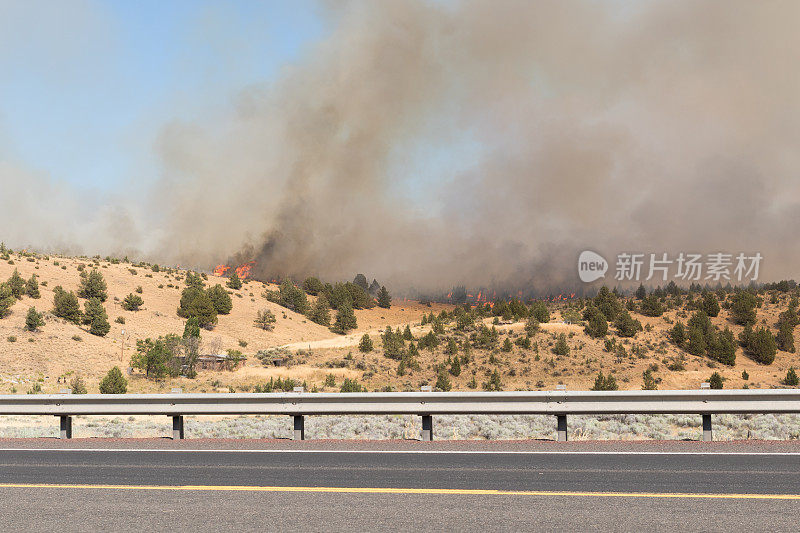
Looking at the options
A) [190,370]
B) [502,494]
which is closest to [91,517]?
[502,494]

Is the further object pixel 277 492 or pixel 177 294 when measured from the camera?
pixel 177 294

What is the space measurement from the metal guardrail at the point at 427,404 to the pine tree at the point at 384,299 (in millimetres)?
132834

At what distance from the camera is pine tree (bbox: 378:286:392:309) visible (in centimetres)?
14662

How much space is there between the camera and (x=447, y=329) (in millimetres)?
73312

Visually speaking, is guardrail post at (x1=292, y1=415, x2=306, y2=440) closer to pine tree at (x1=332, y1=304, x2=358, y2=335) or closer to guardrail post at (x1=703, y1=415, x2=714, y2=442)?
guardrail post at (x1=703, y1=415, x2=714, y2=442)

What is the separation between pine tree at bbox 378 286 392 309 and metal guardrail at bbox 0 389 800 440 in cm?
13283

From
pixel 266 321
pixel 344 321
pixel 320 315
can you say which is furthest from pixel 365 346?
pixel 320 315

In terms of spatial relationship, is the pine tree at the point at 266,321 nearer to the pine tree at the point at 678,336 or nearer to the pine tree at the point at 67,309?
the pine tree at the point at 67,309

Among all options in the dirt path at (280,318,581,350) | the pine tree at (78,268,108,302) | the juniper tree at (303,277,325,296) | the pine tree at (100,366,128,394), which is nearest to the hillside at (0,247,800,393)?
the dirt path at (280,318,581,350)

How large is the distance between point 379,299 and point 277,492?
140m

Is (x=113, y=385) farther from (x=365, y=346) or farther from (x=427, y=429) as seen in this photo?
(x=365, y=346)

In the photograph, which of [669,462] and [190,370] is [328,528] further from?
[190,370]

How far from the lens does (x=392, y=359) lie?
64625 millimetres

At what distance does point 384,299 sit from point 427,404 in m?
135
